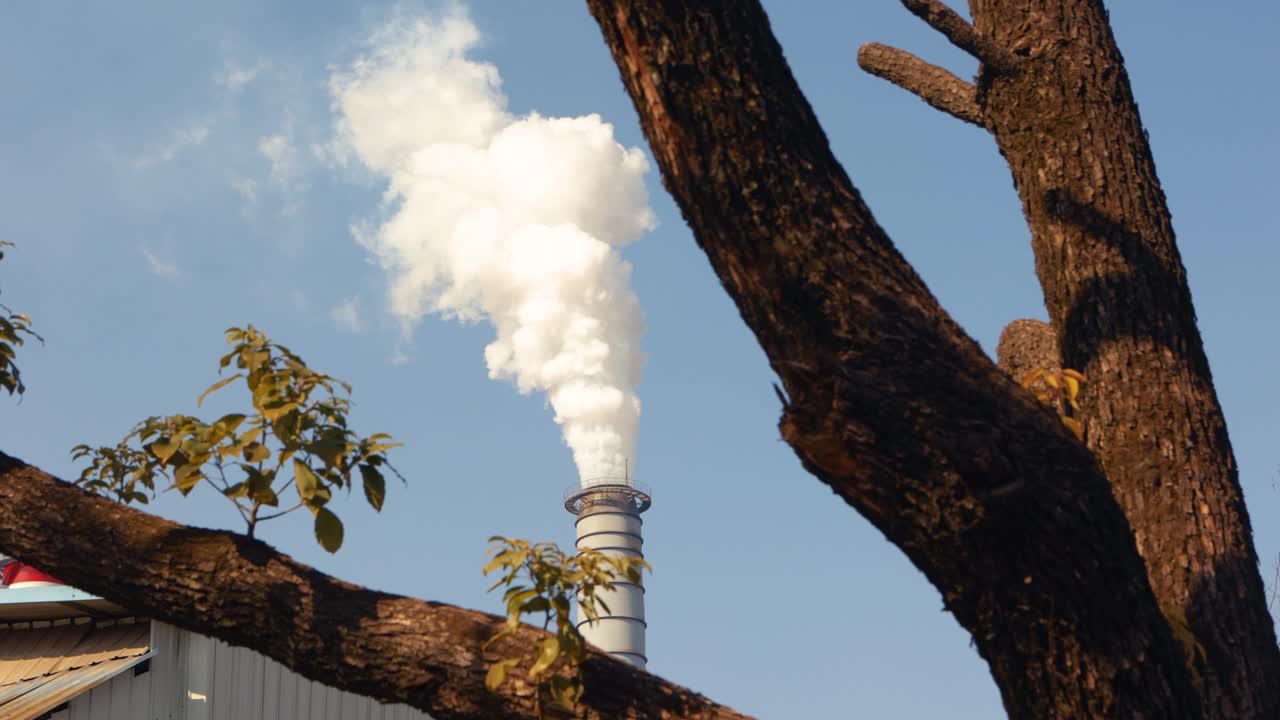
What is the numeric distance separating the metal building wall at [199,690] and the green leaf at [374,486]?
7193 mm

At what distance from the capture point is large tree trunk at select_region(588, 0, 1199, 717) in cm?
271

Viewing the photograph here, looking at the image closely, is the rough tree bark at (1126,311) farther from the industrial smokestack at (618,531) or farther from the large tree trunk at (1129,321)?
the industrial smokestack at (618,531)

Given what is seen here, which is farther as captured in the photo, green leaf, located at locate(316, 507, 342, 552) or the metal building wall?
the metal building wall

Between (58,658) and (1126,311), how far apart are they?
977 centimetres

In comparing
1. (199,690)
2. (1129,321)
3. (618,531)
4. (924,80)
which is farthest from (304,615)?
(618,531)

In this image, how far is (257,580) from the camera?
11.1 feet

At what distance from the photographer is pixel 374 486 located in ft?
11.9

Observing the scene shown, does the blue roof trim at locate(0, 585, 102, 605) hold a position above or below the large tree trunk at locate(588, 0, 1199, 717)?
above

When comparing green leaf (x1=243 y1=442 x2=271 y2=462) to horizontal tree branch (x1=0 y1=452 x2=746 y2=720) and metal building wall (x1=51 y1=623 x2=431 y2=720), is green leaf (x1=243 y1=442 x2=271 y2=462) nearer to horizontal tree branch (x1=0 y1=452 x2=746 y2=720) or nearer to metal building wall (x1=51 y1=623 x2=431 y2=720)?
horizontal tree branch (x1=0 y1=452 x2=746 y2=720)

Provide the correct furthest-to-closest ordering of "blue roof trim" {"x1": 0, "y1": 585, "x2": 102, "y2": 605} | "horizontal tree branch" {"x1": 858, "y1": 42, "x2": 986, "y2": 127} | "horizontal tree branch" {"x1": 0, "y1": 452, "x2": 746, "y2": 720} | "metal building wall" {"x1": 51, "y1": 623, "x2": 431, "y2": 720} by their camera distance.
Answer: "blue roof trim" {"x1": 0, "y1": 585, "x2": 102, "y2": 605} → "metal building wall" {"x1": 51, "y1": 623, "x2": 431, "y2": 720} → "horizontal tree branch" {"x1": 858, "y1": 42, "x2": 986, "y2": 127} → "horizontal tree branch" {"x1": 0, "y1": 452, "x2": 746, "y2": 720}

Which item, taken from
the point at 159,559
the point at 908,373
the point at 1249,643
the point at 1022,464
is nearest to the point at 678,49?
the point at 908,373

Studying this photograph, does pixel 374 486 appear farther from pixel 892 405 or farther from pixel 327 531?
pixel 892 405

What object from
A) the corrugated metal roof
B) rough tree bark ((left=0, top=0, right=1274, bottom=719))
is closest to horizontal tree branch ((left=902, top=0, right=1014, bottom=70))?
rough tree bark ((left=0, top=0, right=1274, bottom=719))

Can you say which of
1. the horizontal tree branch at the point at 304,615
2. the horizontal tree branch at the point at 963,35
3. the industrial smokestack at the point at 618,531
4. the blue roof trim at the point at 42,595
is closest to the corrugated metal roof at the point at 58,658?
the blue roof trim at the point at 42,595
